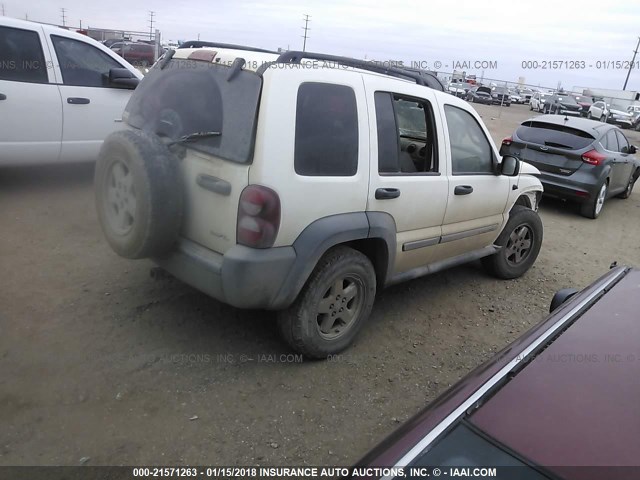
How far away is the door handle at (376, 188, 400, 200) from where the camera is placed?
3.24 metres

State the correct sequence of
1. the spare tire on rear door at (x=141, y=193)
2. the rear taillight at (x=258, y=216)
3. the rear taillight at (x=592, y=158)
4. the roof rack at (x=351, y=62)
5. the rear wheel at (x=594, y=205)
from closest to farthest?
1. the rear taillight at (x=258, y=216)
2. the spare tire on rear door at (x=141, y=193)
3. the roof rack at (x=351, y=62)
4. the rear taillight at (x=592, y=158)
5. the rear wheel at (x=594, y=205)

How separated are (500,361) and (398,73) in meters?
2.53

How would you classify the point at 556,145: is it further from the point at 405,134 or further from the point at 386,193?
the point at 386,193

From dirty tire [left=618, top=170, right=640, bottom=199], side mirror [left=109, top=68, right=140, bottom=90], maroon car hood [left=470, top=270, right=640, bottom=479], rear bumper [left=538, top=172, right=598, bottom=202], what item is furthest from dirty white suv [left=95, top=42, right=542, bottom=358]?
dirty tire [left=618, top=170, right=640, bottom=199]

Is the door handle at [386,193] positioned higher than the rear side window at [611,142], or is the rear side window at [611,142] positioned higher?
the rear side window at [611,142]

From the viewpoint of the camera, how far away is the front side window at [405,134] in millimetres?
3316

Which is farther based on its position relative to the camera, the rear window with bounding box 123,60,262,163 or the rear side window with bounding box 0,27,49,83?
the rear side window with bounding box 0,27,49,83

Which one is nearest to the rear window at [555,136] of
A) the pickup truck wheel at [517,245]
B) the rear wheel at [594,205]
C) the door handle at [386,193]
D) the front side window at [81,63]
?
the rear wheel at [594,205]

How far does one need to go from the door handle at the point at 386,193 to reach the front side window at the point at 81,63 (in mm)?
4335

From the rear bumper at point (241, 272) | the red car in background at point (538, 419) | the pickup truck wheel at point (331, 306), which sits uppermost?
the red car in background at point (538, 419)

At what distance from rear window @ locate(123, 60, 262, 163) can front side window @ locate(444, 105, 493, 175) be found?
5.92 feet

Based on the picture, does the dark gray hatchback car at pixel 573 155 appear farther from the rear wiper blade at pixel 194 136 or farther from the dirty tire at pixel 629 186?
the rear wiper blade at pixel 194 136

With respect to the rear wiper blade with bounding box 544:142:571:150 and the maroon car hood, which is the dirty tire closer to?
the rear wiper blade with bounding box 544:142:571:150

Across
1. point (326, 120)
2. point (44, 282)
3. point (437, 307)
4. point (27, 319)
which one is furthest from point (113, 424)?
point (437, 307)
